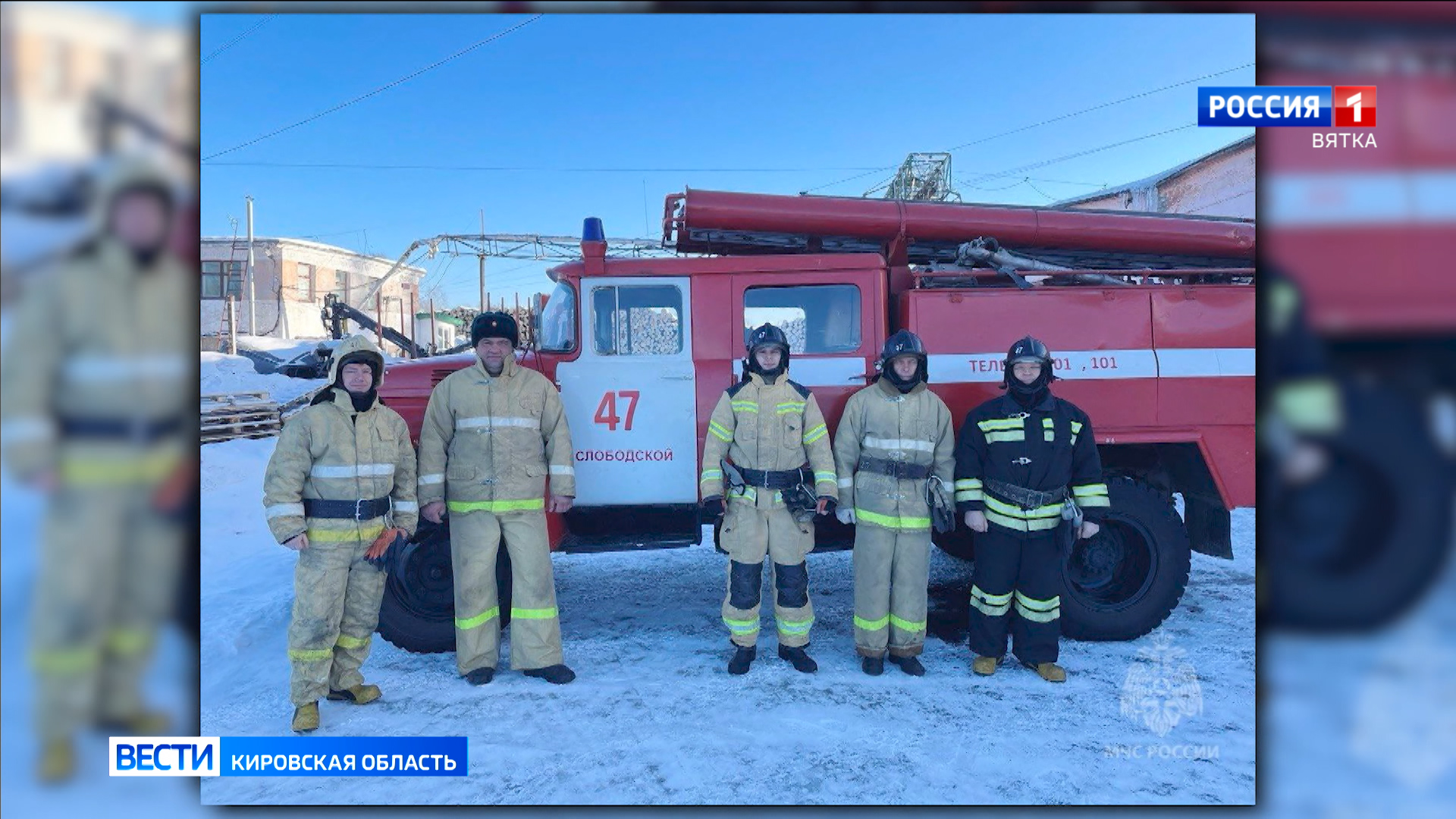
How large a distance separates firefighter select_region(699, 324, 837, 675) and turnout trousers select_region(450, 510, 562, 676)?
3.33 ft

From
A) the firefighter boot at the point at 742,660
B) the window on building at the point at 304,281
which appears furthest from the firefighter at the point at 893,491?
the window on building at the point at 304,281

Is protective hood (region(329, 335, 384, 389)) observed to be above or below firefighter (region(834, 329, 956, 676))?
above

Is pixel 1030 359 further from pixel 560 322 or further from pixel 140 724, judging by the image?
pixel 140 724

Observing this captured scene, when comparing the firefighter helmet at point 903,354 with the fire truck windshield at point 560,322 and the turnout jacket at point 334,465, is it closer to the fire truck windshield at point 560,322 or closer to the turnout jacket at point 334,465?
the fire truck windshield at point 560,322

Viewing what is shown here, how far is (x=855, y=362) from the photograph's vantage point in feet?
12.8

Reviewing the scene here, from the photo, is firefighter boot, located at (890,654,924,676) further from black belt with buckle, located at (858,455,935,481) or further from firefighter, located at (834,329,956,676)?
black belt with buckle, located at (858,455,935,481)

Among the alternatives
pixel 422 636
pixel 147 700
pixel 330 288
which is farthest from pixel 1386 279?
pixel 330 288

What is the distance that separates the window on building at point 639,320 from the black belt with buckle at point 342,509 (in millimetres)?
1515

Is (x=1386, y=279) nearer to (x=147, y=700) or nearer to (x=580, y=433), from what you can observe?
(x=580, y=433)

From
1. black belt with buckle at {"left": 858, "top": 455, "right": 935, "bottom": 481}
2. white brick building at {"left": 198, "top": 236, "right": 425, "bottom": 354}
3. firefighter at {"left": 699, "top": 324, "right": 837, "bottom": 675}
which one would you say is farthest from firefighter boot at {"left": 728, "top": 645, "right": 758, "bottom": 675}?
white brick building at {"left": 198, "top": 236, "right": 425, "bottom": 354}

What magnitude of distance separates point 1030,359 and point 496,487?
2.98 meters

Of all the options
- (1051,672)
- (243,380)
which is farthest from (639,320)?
(243,380)

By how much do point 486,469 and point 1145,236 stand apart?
4.39m

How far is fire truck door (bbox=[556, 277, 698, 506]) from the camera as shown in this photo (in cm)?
386
